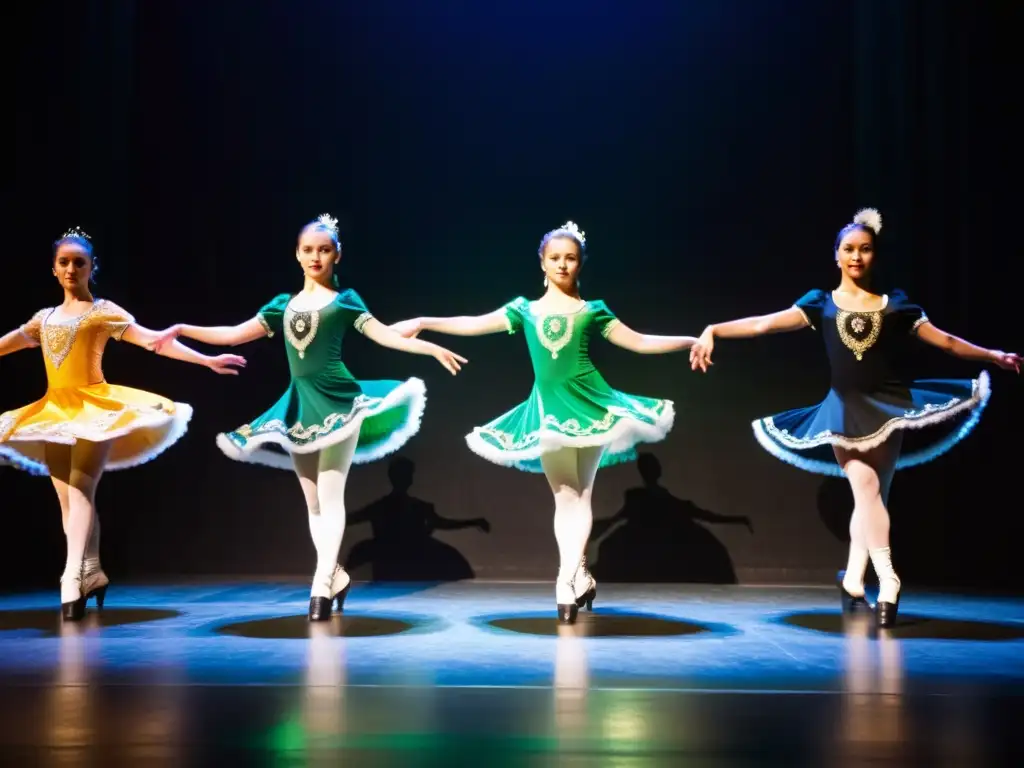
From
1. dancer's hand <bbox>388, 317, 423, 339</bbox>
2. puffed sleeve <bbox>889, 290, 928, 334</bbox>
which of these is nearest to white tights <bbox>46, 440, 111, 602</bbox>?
dancer's hand <bbox>388, 317, 423, 339</bbox>

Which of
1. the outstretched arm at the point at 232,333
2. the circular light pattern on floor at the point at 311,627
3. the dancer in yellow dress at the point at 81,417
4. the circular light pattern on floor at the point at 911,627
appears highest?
the outstretched arm at the point at 232,333

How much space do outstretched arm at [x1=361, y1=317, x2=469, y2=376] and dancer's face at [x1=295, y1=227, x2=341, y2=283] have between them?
29 centimetres

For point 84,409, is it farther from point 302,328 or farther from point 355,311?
point 355,311

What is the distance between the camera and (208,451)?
212 inches

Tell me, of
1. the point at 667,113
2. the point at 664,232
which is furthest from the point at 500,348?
the point at 667,113

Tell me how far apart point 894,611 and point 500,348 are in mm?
2295

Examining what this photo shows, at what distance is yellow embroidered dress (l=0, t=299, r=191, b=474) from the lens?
3.98 metres

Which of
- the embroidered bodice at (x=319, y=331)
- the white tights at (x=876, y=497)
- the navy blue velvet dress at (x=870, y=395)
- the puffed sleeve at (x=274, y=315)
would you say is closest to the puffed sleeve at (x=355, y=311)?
the embroidered bodice at (x=319, y=331)

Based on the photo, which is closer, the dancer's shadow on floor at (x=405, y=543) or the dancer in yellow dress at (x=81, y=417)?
the dancer in yellow dress at (x=81, y=417)

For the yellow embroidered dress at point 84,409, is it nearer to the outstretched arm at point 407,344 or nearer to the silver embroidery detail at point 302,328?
the silver embroidery detail at point 302,328

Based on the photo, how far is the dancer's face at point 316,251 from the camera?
420cm

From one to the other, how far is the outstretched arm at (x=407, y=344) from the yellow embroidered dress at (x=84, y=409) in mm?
843

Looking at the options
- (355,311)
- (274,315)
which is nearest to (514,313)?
(355,311)

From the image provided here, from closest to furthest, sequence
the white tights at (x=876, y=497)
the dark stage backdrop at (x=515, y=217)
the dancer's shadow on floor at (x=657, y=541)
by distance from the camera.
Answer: the white tights at (x=876, y=497)
the dark stage backdrop at (x=515, y=217)
the dancer's shadow on floor at (x=657, y=541)
